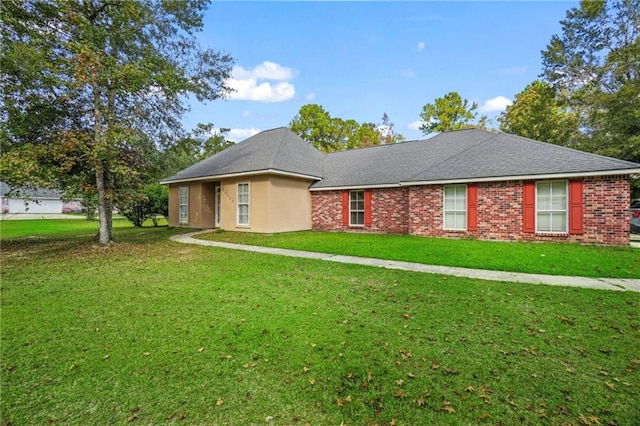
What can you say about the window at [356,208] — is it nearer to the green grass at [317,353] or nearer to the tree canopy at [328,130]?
the green grass at [317,353]

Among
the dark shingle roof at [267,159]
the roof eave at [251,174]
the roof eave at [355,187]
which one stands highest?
the dark shingle roof at [267,159]

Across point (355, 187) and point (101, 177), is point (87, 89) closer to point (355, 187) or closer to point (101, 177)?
point (101, 177)

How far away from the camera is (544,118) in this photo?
23.6 meters

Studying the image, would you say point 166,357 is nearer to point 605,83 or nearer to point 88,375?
point 88,375

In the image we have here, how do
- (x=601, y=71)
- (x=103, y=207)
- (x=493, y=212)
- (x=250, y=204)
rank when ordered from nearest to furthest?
(x=103, y=207) → (x=493, y=212) → (x=250, y=204) → (x=601, y=71)

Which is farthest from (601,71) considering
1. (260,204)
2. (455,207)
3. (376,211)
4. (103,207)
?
(103,207)

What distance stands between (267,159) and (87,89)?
6.98m

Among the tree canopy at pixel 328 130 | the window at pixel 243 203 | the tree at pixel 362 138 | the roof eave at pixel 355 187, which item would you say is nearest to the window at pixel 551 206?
the roof eave at pixel 355 187

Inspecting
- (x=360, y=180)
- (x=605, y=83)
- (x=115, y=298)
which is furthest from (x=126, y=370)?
(x=605, y=83)

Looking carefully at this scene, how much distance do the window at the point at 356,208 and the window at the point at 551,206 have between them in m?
7.04

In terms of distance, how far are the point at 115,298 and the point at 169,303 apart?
1.05 meters

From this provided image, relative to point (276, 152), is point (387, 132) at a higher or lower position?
higher

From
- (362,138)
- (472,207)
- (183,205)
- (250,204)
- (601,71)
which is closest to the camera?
(472,207)

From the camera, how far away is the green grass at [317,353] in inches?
93.6
